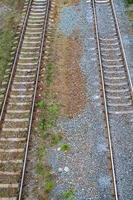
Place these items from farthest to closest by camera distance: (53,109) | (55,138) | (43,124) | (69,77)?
(69,77)
(53,109)
(43,124)
(55,138)

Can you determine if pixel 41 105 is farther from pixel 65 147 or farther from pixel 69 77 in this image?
pixel 65 147

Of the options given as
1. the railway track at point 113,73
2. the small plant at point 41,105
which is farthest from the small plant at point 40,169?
the small plant at point 41,105

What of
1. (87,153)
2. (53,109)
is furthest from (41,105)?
(87,153)

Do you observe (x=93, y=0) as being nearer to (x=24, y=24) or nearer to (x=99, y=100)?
(x=24, y=24)

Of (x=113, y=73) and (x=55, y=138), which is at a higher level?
(x=113, y=73)

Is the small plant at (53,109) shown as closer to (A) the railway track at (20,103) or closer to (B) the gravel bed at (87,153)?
(B) the gravel bed at (87,153)

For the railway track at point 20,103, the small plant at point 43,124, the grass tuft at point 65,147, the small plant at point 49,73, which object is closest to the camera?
the railway track at point 20,103

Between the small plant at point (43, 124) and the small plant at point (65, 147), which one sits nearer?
the small plant at point (65, 147)
